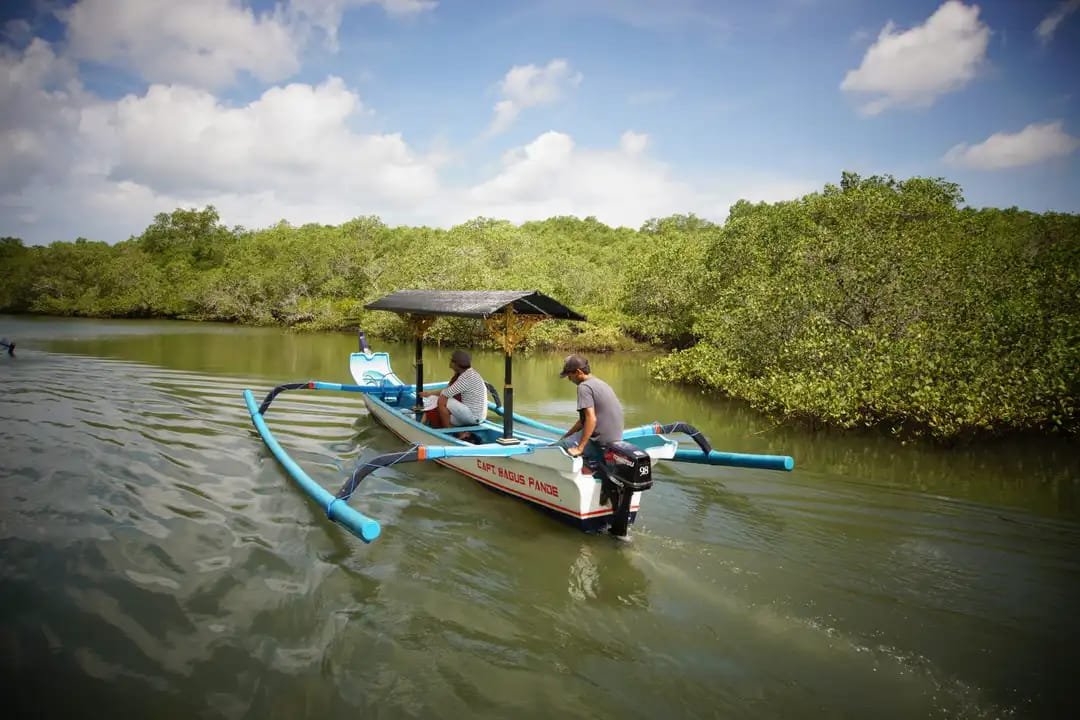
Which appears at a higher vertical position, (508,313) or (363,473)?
(508,313)

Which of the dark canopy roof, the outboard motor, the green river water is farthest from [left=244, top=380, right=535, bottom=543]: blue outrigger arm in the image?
the dark canopy roof

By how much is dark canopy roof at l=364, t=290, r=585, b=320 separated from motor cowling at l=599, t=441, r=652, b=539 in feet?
7.27

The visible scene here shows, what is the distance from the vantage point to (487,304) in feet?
25.5

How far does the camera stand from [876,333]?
12352mm

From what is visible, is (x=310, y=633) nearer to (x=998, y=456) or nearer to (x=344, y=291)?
(x=998, y=456)

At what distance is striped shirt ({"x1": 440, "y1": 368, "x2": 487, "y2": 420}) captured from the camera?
29.6ft

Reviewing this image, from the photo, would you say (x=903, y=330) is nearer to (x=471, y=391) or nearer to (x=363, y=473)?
(x=471, y=391)

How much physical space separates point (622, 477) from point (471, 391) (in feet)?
12.0

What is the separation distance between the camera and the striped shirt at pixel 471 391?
29.6ft

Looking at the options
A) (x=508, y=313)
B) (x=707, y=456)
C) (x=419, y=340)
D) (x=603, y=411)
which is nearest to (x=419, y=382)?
(x=419, y=340)

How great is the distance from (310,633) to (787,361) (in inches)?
458

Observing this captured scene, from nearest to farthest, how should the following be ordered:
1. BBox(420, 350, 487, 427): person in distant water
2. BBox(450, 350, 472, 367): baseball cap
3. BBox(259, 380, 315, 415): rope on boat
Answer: BBox(450, 350, 472, 367): baseball cap → BBox(420, 350, 487, 427): person in distant water → BBox(259, 380, 315, 415): rope on boat

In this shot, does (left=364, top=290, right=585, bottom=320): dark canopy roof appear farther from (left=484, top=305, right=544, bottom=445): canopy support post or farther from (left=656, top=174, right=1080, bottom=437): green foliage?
(left=656, top=174, right=1080, bottom=437): green foliage

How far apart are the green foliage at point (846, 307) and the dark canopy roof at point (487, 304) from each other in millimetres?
6060
